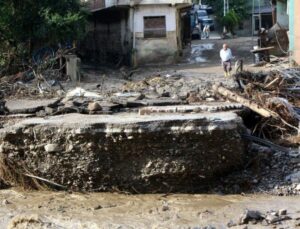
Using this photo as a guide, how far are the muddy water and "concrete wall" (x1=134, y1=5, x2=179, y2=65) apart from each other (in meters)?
19.6

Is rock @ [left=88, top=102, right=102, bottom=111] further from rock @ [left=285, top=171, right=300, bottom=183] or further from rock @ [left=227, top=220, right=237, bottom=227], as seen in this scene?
rock @ [left=227, top=220, right=237, bottom=227]

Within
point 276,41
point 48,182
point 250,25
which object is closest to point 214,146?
point 48,182

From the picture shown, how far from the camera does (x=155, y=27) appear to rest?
28047mm

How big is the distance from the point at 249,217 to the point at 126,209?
178 cm

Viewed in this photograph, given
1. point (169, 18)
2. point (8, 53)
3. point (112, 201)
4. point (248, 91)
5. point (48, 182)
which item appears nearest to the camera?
point (112, 201)

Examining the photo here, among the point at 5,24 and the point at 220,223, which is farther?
the point at 5,24

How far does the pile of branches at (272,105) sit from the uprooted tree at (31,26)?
34.5 ft

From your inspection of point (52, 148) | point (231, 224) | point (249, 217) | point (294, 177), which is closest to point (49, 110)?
point (52, 148)

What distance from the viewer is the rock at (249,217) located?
677 cm

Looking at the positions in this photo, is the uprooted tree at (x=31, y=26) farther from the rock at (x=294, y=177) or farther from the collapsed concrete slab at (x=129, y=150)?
the rock at (x=294, y=177)

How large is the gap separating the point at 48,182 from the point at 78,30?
534 inches

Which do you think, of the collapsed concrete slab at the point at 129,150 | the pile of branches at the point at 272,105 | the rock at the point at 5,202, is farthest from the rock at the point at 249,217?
the rock at the point at 5,202

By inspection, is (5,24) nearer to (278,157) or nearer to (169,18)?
(169,18)

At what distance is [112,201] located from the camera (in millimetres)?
8219
